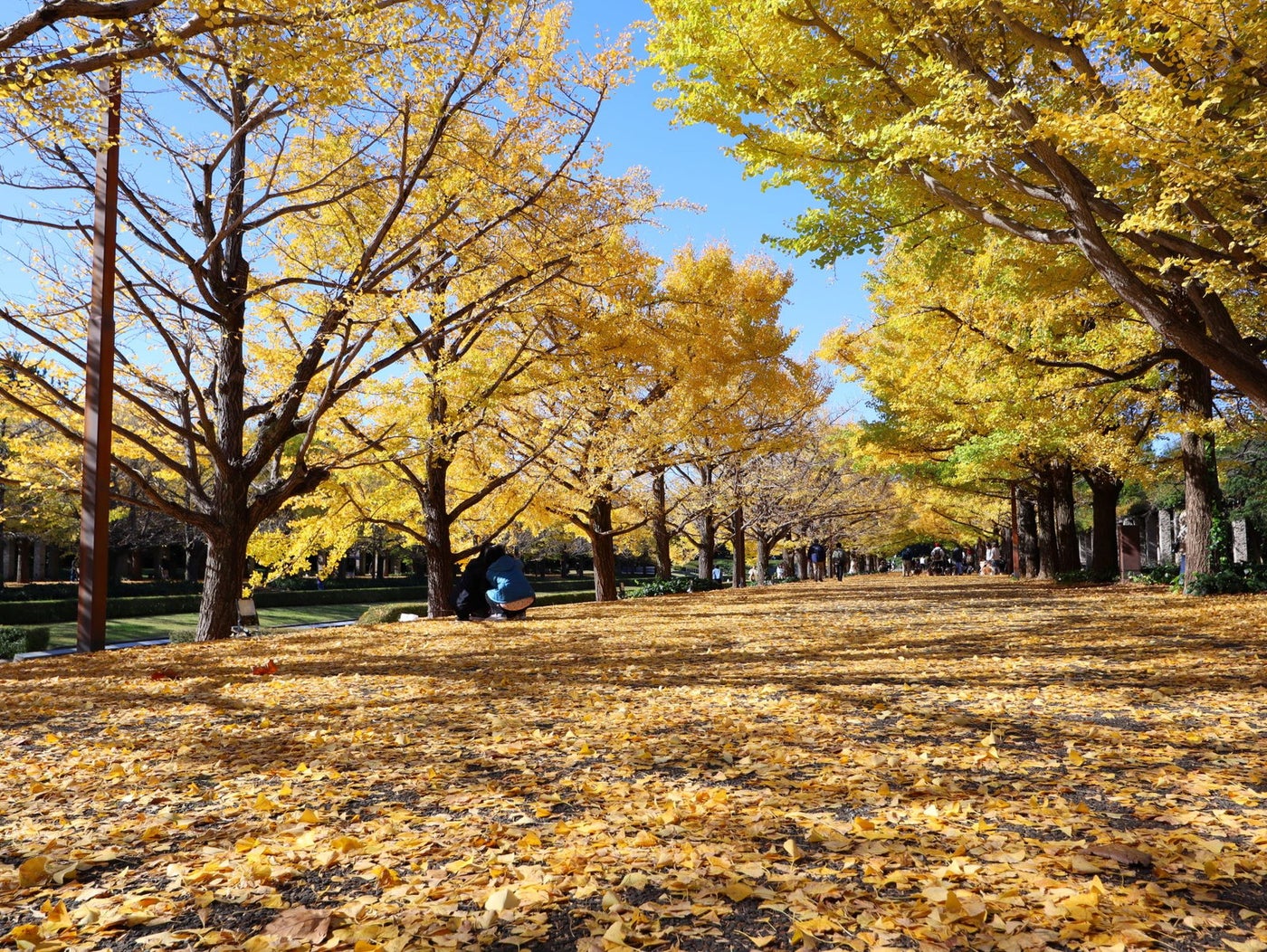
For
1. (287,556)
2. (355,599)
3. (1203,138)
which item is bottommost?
(355,599)

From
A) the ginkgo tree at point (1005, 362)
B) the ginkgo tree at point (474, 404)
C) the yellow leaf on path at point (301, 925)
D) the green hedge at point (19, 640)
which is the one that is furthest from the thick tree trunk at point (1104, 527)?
the green hedge at point (19, 640)

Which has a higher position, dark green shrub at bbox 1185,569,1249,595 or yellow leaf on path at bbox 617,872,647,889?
yellow leaf on path at bbox 617,872,647,889

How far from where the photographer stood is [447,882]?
2443mm

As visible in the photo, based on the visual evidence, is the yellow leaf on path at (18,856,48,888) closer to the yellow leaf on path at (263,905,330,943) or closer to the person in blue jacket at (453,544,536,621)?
the yellow leaf on path at (263,905,330,943)

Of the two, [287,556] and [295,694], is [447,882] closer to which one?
[295,694]

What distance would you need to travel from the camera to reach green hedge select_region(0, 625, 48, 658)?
1129 centimetres

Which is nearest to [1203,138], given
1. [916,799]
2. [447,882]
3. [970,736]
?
[970,736]

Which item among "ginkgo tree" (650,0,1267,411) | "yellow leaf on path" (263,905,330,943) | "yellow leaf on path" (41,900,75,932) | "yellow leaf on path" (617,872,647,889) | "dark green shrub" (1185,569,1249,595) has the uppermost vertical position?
"ginkgo tree" (650,0,1267,411)

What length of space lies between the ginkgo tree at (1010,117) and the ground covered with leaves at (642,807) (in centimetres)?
368

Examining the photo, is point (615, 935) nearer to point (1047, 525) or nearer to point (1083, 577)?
point (1083, 577)

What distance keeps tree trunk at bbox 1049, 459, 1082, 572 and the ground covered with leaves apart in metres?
15.5

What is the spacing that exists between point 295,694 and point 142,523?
112ft

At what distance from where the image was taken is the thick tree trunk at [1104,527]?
779 inches

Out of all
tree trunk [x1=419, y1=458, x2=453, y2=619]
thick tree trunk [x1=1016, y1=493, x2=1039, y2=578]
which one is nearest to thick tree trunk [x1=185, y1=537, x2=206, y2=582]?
tree trunk [x1=419, y1=458, x2=453, y2=619]
